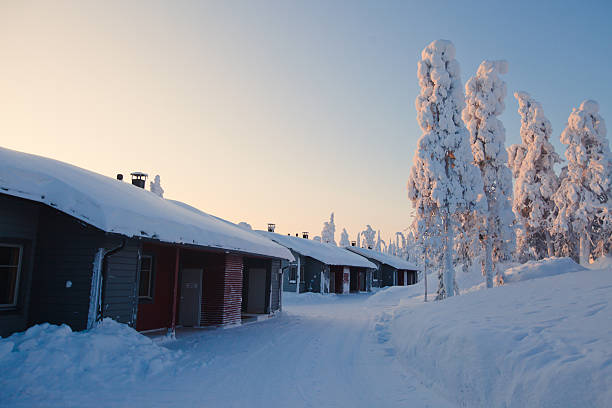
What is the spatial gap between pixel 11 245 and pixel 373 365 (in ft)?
28.6

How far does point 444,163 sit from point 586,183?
13452mm

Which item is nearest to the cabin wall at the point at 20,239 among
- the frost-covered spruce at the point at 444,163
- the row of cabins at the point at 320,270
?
the frost-covered spruce at the point at 444,163

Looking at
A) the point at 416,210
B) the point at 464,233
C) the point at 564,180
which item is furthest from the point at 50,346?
the point at 564,180

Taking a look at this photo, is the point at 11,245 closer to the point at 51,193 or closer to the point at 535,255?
the point at 51,193

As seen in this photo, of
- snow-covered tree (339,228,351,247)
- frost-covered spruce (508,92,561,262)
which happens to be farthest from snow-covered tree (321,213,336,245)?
frost-covered spruce (508,92,561,262)

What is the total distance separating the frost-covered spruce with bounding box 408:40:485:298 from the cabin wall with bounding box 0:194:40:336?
1814 cm

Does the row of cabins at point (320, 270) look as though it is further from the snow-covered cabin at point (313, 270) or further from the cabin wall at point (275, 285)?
the cabin wall at point (275, 285)

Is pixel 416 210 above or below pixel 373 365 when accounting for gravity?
above

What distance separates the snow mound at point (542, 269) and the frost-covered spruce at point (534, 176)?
853cm

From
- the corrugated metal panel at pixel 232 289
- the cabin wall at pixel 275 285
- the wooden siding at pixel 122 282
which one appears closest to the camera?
the wooden siding at pixel 122 282

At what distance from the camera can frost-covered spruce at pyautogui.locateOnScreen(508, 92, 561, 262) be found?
30.2 metres

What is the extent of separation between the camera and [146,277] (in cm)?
1306

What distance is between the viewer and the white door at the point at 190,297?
1504 centimetres

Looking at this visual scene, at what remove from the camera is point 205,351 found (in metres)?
10.5
